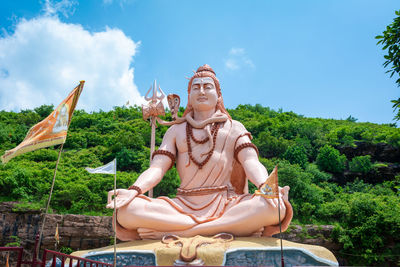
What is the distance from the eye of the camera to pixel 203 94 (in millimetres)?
6848

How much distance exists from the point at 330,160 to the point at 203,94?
62.9 ft

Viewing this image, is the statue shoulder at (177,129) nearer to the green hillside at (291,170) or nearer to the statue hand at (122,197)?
the statue hand at (122,197)

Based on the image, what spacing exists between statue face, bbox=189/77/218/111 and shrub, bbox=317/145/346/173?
1888 cm


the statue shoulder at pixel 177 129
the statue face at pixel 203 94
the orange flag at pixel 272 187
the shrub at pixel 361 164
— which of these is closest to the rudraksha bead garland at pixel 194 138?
the statue shoulder at pixel 177 129

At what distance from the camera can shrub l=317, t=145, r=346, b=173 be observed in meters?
23.9

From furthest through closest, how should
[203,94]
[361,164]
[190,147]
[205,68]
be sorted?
[361,164] → [205,68] → [203,94] → [190,147]

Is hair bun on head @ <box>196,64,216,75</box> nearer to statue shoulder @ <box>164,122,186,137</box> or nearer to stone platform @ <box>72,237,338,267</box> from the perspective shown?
statue shoulder @ <box>164,122,186,137</box>

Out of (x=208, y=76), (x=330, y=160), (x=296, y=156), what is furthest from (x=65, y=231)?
(x=330, y=160)

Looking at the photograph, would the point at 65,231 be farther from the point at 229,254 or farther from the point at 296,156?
the point at 296,156

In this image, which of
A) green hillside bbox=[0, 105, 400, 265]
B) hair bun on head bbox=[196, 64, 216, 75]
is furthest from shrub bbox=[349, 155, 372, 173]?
hair bun on head bbox=[196, 64, 216, 75]

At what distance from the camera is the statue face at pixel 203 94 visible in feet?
22.5

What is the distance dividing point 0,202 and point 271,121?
63.4ft

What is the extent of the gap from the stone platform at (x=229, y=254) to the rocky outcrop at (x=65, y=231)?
964 cm

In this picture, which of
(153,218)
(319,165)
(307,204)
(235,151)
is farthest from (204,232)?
(319,165)
